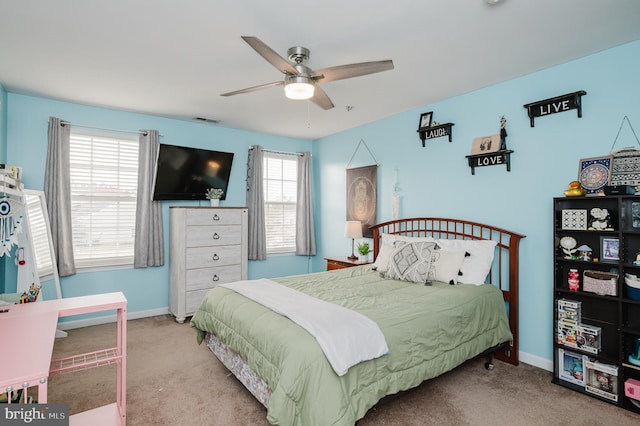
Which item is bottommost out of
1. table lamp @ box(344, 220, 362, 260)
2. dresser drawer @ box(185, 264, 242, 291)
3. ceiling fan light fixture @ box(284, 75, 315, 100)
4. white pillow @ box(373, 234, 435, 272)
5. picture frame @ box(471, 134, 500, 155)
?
dresser drawer @ box(185, 264, 242, 291)

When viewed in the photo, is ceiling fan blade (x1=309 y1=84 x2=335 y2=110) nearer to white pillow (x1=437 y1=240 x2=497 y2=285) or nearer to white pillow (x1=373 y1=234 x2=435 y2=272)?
white pillow (x1=373 y1=234 x2=435 y2=272)

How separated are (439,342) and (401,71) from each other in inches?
89.3

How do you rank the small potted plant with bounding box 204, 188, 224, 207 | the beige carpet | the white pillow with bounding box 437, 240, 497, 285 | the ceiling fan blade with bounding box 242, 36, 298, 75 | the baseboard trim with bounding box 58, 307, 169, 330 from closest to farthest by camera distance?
the ceiling fan blade with bounding box 242, 36, 298, 75, the beige carpet, the white pillow with bounding box 437, 240, 497, 285, the baseboard trim with bounding box 58, 307, 169, 330, the small potted plant with bounding box 204, 188, 224, 207

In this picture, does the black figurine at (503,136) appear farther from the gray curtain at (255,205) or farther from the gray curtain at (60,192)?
the gray curtain at (60,192)

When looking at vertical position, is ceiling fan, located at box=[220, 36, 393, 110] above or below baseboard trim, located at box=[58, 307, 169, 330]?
above

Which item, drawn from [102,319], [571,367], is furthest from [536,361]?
[102,319]

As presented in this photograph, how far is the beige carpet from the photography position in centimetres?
225

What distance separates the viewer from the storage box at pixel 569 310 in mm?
2645

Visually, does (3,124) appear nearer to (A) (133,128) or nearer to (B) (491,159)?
(A) (133,128)

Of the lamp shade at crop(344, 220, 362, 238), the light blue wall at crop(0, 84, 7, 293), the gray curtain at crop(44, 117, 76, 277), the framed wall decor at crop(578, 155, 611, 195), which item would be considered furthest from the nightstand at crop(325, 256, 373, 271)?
the light blue wall at crop(0, 84, 7, 293)

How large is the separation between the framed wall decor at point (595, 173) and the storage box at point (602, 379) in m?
1.28

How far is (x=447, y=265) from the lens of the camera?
3117 millimetres

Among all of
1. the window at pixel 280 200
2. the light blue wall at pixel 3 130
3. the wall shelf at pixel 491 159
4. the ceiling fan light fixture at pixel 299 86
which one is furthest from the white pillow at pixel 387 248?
the light blue wall at pixel 3 130

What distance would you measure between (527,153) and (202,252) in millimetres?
3792
